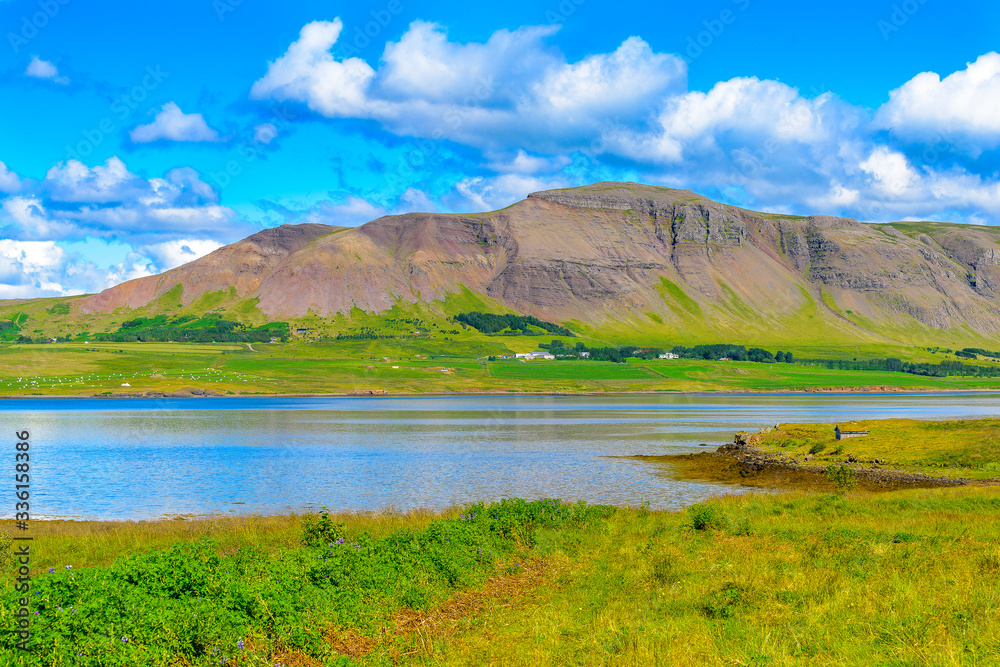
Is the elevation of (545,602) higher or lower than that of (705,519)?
higher

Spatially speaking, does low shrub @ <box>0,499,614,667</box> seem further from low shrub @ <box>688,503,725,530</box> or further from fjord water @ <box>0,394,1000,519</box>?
fjord water @ <box>0,394,1000,519</box>

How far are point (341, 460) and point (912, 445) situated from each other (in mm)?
41004

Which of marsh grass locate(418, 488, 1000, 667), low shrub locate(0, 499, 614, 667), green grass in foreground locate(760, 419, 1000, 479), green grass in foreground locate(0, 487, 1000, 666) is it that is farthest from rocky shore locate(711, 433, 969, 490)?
low shrub locate(0, 499, 614, 667)

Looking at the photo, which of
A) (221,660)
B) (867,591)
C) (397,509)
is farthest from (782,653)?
(397,509)

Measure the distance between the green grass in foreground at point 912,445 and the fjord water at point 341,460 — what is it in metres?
10.00

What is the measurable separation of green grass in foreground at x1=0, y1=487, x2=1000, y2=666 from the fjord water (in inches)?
652

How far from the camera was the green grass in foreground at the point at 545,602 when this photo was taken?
10516mm

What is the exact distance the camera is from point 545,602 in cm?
1478

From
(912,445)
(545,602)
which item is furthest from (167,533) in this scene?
(912,445)

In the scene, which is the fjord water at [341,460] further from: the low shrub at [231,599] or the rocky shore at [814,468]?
the low shrub at [231,599]

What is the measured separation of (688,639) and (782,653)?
1486mm

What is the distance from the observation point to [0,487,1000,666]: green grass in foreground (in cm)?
1052

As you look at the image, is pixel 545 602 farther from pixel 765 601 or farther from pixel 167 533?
pixel 167 533

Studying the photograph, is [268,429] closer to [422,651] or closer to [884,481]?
[884,481]
